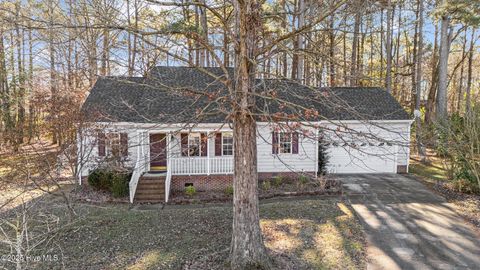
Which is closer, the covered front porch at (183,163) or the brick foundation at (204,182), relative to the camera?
the covered front porch at (183,163)

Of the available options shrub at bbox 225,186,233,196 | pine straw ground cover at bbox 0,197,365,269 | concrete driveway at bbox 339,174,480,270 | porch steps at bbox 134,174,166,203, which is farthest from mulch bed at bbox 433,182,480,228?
porch steps at bbox 134,174,166,203

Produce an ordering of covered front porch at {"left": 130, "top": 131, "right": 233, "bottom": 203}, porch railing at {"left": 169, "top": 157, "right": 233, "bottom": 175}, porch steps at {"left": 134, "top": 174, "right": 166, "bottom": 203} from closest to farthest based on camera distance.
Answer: porch steps at {"left": 134, "top": 174, "right": 166, "bottom": 203}
covered front porch at {"left": 130, "top": 131, "right": 233, "bottom": 203}
porch railing at {"left": 169, "top": 157, "right": 233, "bottom": 175}

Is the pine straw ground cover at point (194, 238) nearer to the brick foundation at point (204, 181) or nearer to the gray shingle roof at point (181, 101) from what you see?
the brick foundation at point (204, 181)

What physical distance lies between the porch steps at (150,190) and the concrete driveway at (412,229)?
708 centimetres

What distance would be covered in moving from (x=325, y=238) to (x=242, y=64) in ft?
15.9

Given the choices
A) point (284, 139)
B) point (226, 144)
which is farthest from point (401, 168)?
point (284, 139)

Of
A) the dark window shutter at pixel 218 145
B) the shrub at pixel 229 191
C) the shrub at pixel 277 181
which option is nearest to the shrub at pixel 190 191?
the shrub at pixel 229 191

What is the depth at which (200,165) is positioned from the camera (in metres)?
12.2

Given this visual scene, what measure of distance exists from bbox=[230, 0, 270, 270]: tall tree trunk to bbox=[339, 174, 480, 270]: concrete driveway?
8.56 feet

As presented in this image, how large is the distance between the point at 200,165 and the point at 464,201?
982 cm

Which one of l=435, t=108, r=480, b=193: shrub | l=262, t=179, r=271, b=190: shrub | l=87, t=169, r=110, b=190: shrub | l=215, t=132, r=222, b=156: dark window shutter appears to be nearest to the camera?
l=435, t=108, r=480, b=193: shrub

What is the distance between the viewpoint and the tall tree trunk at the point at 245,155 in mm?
5020

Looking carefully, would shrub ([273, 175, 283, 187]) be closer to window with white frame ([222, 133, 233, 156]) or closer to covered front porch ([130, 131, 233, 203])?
covered front porch ([130, 131, 233, 203])

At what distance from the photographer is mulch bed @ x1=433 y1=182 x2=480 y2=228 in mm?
8671
